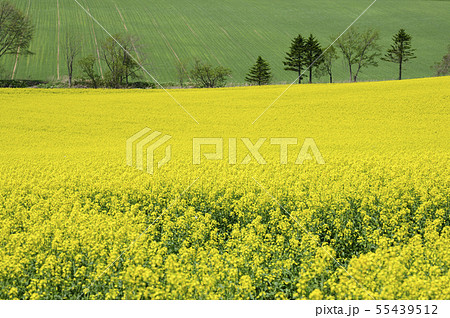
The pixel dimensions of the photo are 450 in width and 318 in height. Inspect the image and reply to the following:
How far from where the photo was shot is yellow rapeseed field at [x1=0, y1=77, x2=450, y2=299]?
528cm

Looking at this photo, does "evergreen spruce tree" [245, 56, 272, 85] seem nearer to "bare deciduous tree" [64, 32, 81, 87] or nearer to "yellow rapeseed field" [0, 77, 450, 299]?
"bare deciduous tree" [64, 32, 81, 87]

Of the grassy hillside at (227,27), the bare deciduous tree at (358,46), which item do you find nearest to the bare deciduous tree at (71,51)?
the grassy hillside at (227,27)

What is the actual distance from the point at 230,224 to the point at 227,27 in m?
77.0

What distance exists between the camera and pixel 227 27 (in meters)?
79.6

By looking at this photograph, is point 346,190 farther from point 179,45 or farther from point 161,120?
point 179,45

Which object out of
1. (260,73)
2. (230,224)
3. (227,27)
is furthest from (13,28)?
(230,224)

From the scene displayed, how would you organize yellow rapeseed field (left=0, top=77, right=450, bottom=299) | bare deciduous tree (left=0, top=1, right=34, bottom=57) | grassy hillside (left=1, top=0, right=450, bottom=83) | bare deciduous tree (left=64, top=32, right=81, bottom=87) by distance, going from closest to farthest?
1. yellow rapeseed field (left=0, top=77, right=450, bottom=299)
2. bare deciduous tree (left=0, top=1, right=34, bottom=57)
3. bare deciduous tree (left=64, top=32, right=81, bottom=87)
4. grassy hillside (left=1, top=0, right=450, bottom=83)

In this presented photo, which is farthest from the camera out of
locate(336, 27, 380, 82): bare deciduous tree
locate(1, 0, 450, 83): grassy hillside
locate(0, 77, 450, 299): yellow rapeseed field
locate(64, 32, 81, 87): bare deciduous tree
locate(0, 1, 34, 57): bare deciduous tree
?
locate(1, 0, 450, 83): grassy hillside

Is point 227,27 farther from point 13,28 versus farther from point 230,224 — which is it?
point 230,224

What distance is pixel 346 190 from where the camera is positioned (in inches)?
357

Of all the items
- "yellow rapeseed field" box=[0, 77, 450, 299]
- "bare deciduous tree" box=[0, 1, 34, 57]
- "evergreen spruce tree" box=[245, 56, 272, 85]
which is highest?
"bare deciduous tree" box=[0, 1, 34, 57]

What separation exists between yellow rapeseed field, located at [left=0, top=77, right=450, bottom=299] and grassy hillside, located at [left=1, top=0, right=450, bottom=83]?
49139 millimetres

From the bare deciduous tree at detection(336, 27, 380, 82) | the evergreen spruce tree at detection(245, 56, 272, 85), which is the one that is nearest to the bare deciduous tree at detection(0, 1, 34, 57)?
the evergreen spruce tree at detection(245, 56, 272, 85)

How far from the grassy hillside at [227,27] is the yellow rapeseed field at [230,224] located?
49.1 m
